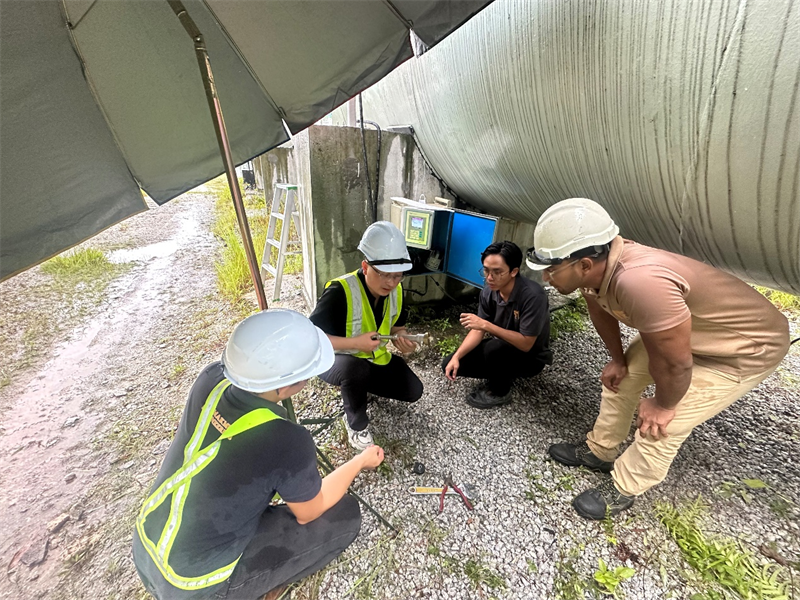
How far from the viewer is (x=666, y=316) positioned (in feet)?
4.22

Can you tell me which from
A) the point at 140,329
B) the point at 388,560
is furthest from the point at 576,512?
the point at 140,329

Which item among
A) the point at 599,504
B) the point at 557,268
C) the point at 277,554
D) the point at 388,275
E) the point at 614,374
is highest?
the point at 557,268

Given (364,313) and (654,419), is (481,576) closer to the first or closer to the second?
(654,419)

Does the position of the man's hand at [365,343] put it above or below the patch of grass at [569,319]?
above

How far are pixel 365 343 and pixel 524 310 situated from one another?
111 cm

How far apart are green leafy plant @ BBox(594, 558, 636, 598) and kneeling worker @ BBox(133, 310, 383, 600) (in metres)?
1.36

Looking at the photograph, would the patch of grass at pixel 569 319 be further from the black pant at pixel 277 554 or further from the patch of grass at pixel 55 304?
the patch of grass at pixel 55 304

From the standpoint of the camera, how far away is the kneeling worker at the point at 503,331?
226cm

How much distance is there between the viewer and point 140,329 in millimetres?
4113

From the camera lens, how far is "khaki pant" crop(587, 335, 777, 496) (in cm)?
157

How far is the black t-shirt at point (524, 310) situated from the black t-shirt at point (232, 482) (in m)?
1.64

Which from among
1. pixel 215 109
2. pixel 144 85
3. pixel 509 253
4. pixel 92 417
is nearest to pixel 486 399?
pixel 509 253

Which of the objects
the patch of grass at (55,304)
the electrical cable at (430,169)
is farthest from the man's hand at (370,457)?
the patch of grass at (55,304)

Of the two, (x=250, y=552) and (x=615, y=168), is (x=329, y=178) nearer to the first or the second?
(x=615, y=168)
